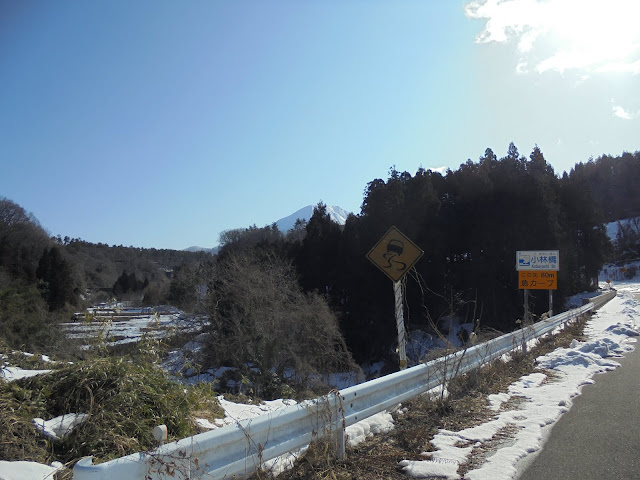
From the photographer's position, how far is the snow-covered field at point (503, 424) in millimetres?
4066

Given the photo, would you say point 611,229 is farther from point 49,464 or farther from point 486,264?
point 49,464

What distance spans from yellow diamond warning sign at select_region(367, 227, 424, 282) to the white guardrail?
2081 mm

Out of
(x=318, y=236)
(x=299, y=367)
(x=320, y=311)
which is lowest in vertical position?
(x=299, y=367)

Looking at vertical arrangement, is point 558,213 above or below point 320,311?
above

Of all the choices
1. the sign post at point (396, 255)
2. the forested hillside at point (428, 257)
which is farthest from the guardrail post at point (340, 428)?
the forested hillside at point (428, 257)

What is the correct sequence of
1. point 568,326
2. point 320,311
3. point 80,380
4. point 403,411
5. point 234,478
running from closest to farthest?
point 234,478 → point 80,380 → point 403,411 → point 568,326 → point 320,311

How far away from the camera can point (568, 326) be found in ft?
48.4

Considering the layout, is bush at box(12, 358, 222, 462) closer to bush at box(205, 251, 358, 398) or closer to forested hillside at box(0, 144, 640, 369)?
bush at box(205, 251, 358, 398)

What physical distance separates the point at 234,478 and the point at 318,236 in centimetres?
3941

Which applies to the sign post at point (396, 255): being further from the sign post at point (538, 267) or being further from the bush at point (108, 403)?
the sign post at point (538, 267)

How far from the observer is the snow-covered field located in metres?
4.07

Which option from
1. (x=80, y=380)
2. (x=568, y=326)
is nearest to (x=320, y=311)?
(x=568, y=326)

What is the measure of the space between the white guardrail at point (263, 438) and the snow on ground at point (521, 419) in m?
0.67

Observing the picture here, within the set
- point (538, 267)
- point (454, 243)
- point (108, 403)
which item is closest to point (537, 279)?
point (538, 267)
